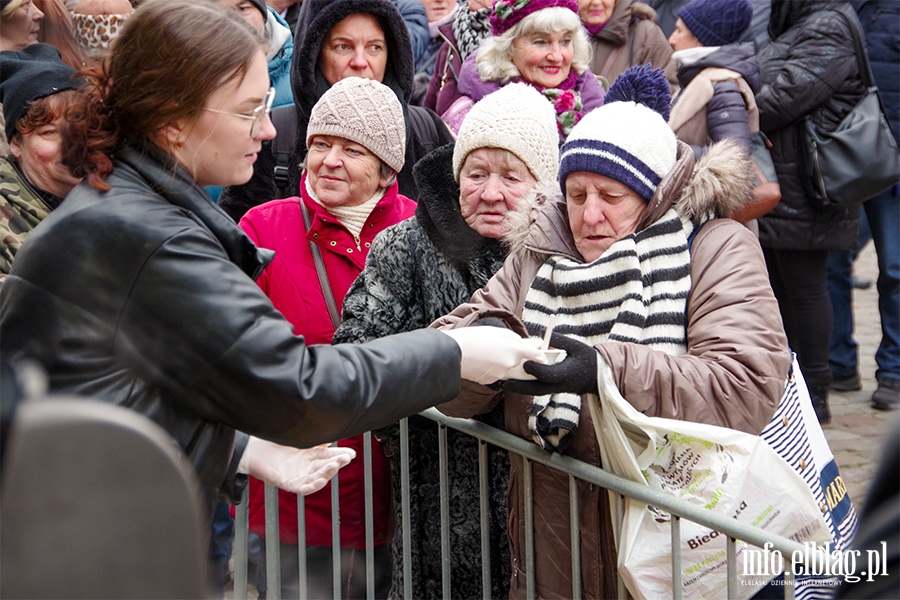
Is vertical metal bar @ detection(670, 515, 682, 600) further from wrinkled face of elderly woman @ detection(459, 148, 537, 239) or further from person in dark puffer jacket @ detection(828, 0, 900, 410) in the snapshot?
person in dark puffer jacket @ detection(828, 0, 900, 410)

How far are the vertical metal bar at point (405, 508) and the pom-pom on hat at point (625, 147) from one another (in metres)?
0.94

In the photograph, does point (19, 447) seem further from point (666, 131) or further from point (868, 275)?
point (868, 275)

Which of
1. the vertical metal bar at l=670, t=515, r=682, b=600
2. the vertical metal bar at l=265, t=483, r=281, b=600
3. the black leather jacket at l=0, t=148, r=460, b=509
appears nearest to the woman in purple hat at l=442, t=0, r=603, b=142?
the vertical metal bar at l=265, t=483, r=281, b=600

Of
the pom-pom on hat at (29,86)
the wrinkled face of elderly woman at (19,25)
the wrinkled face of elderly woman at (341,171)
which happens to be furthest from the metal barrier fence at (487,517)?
the wrinkled face of elderly woman at (19,25)

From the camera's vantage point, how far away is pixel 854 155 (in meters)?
5.11

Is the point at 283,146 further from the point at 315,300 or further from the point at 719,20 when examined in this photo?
the point at 719,20

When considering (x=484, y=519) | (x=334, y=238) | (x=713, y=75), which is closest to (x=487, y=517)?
(x=484, y=519)

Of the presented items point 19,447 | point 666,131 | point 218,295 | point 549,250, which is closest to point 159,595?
point 19,447

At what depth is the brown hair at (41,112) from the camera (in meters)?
3.52

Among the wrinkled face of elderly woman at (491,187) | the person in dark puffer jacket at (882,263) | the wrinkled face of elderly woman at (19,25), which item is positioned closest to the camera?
the wrinkled face of elderly woman at (491,187)

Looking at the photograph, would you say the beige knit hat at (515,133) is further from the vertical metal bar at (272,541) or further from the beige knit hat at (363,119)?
the vertical metal bar at (272,541)

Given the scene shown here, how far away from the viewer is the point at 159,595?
833mm

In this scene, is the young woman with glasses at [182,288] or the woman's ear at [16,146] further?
the woman's ear at [16,146]

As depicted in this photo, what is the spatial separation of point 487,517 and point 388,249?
2.91ft
